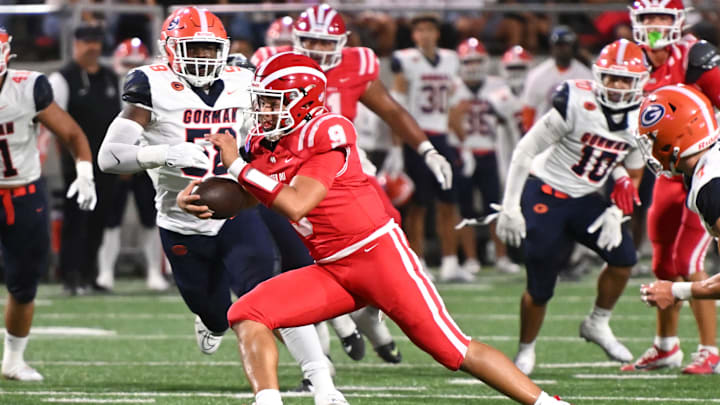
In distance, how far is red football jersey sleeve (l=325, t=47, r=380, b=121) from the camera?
6332 millimetres

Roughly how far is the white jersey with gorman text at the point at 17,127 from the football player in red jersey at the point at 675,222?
2882 mm

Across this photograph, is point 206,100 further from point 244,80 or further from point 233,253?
point 233,253

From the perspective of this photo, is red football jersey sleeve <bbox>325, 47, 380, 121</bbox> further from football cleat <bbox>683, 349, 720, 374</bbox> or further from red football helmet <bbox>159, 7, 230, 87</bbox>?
football cleat <bbox>683, 349, 720, 374</bbox>

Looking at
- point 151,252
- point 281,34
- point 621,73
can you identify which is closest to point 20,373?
point 621,73

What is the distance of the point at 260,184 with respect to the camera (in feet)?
13.1

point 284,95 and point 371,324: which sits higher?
point 284,95

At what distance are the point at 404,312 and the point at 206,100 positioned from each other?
1392 millimetres

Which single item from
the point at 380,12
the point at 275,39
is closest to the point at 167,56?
the point at 275,39

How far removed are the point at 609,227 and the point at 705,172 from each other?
1.48 meters

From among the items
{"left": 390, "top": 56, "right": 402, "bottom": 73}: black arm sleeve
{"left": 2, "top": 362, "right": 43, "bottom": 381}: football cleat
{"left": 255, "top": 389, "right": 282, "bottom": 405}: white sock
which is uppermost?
{"left": 255, "top": 389, "right": 282, "bottom": 405}: white sock

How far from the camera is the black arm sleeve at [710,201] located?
4.29 m

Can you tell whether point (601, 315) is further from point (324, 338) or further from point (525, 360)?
point (324, 338)

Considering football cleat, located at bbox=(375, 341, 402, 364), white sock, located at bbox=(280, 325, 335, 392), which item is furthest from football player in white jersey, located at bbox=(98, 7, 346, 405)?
football cleat, located at bbox=(375, 341, 402, 364)

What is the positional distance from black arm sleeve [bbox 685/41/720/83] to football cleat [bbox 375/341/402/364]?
1904 mm
